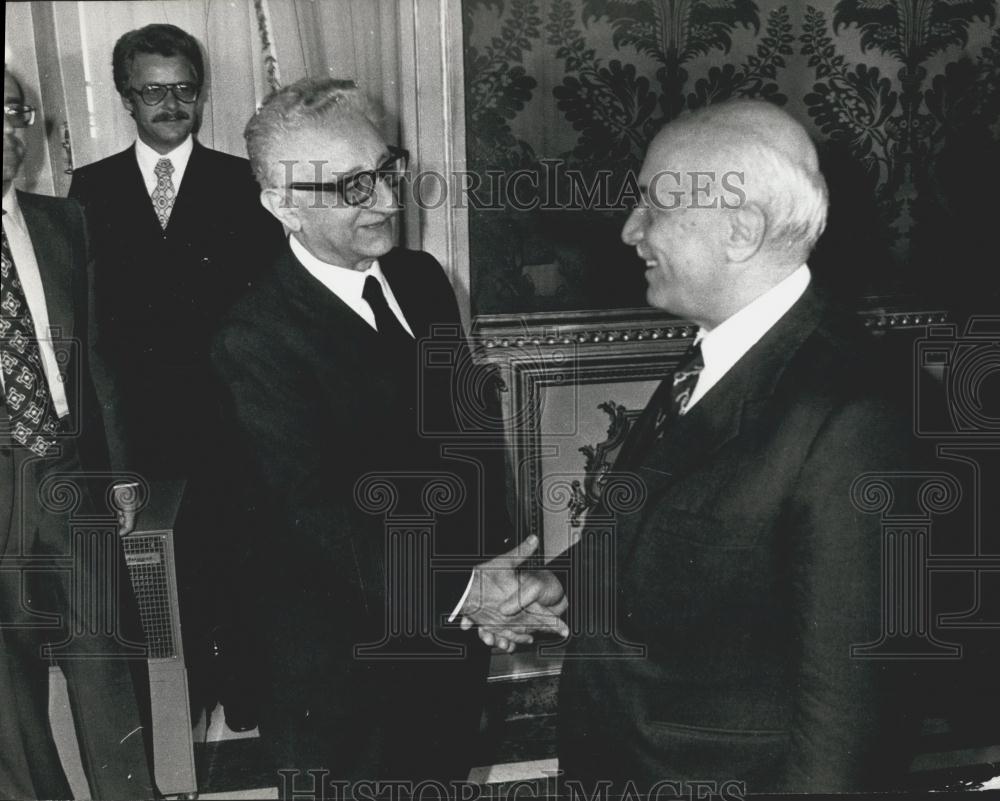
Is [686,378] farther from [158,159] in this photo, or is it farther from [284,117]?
[158,159]

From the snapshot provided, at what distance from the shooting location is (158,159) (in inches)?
61.9

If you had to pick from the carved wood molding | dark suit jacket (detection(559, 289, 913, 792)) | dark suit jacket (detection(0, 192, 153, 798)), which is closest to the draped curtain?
dark suit jacket (detection(0, 192, 153, 798))

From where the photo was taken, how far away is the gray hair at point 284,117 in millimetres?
1541

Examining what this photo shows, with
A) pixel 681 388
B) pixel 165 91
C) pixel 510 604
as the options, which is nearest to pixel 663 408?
pixel 681 388

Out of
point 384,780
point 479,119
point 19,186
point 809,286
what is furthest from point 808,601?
point 19,186

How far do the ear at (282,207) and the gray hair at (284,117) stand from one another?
0.01 metres

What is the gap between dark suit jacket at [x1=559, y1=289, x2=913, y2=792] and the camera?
1387 millimetres

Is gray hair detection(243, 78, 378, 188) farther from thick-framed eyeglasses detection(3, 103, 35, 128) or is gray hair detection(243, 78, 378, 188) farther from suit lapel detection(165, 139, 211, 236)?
thick-framed eyeglasses detection(3, 103, 35, 128)

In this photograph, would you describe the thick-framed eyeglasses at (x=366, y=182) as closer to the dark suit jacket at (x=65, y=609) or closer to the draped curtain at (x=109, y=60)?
the draped curtain at (x=109, y=60)

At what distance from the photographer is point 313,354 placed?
62.6 inches

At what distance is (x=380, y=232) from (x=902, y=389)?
0.85 meters

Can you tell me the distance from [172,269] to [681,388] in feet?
2.79

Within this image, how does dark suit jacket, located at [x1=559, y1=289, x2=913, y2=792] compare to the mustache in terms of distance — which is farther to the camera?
the mustache

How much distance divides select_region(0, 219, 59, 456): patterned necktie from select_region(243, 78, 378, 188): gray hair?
440mm
